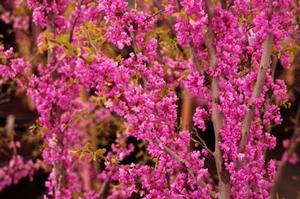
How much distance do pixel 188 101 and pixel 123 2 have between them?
3.45 meters

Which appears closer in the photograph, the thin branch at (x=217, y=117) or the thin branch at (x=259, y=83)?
the thin branch at (x=259, y=83)

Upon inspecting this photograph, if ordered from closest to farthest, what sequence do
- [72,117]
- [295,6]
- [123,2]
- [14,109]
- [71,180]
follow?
[123,2] < [295,6] < [72,117] < [71,180] < [14,109]

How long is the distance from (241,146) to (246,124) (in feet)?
0.65

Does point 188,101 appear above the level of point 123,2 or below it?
above

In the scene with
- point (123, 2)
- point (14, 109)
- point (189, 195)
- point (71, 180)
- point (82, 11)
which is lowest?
point (189, 195)

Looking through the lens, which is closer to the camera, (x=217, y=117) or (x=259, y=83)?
(x=259, y=83)

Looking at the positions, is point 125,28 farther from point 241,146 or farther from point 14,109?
point 14,109

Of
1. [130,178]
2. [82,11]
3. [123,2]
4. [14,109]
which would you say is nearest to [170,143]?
[130,178]

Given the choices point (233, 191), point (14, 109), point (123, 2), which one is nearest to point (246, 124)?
point (233, 191)

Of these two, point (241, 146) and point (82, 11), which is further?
point (82, 11)

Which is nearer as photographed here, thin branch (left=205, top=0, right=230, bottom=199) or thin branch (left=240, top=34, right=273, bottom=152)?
thin branch (left=240, top=34, right=273, bottom=152)

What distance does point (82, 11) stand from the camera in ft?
21.1

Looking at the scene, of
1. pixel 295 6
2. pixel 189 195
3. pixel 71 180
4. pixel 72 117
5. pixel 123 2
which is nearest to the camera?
pixel 123 2

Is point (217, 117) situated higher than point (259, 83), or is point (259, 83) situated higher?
point (259, 83)
